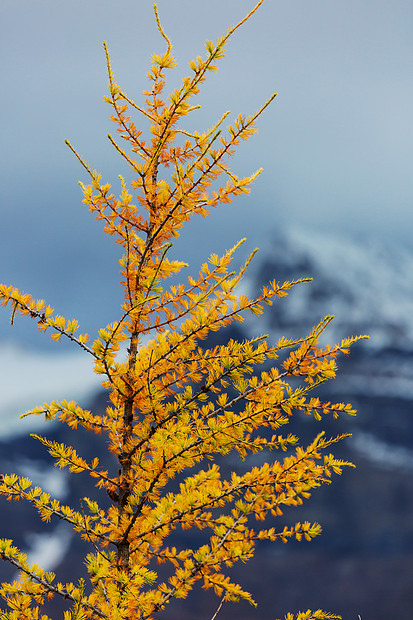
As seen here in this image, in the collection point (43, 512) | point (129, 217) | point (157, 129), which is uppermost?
point (157, 129)

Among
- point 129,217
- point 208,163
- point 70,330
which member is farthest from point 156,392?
point 208,163

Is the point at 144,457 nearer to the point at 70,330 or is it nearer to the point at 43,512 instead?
the point at 43,512

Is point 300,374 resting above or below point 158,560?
above

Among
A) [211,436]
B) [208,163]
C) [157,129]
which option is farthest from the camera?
[157,129]

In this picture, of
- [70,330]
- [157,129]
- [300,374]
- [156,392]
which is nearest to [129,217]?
[157,129]

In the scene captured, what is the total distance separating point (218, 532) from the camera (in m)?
3.89

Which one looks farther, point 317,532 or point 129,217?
point 129,217

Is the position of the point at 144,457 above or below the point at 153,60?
below

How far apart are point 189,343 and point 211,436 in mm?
730

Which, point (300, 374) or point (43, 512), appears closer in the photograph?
point (300, 374)

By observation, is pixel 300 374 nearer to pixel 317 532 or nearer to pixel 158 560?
pixel 317 532

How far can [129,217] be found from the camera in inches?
183

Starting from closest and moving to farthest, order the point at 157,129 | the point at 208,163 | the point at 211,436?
the point at 211,436, the point at 208,163, the point at 157,129

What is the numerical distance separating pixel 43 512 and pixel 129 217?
2.55 metres
